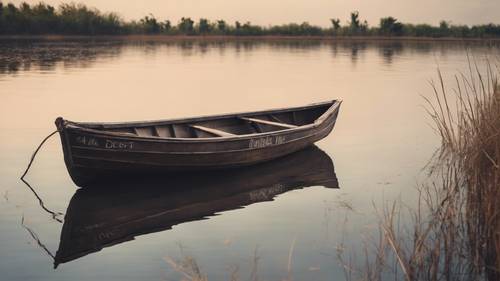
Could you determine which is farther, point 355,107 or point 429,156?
point 355,107

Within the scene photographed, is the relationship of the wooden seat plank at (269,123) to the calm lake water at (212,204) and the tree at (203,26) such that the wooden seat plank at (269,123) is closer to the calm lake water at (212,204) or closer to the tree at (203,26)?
the calm lake water at (212,204)

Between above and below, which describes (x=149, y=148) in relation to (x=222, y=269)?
above

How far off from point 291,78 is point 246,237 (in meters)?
19.4

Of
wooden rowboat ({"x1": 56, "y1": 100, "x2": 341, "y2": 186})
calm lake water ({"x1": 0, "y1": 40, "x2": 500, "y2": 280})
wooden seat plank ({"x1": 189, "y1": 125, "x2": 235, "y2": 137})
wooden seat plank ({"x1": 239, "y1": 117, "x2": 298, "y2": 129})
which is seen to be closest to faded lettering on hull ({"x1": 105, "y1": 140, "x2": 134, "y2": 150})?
wooden rowboat ({"x1": 56, "y1": 100, "x2": 341, "y2": 186})

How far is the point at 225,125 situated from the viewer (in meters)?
11.0

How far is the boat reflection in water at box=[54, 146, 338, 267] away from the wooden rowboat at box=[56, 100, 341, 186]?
25 centimetres

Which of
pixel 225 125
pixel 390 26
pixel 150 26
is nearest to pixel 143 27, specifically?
pixel 150 26

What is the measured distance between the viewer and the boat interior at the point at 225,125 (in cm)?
945

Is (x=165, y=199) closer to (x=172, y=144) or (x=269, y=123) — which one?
(x=172, y=144)

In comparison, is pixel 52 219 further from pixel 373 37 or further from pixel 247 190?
pixel 373 37

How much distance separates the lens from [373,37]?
255 feet

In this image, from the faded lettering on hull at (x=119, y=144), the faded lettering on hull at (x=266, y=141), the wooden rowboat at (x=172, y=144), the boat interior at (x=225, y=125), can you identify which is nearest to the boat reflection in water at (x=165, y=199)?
the wooden rowboat at (x=172, y=144)

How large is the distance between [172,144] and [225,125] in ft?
9.19

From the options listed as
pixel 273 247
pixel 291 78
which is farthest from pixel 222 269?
pixel 291 78
